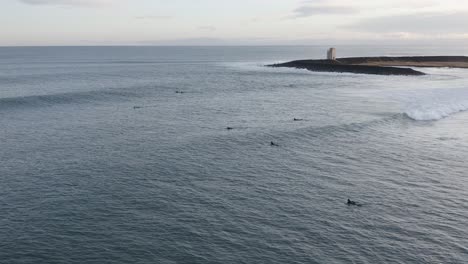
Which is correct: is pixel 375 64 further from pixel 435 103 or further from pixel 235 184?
pixel 235 184

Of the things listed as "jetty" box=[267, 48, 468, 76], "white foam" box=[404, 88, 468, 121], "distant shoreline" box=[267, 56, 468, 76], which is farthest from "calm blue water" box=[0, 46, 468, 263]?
"jetty" box=[267, 48, 468, 76]

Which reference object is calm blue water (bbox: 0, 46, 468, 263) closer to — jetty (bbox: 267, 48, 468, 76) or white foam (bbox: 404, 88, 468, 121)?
white foam (bbox: 404, 88, 468, 121)

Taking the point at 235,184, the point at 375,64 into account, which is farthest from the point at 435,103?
the point at 375,64

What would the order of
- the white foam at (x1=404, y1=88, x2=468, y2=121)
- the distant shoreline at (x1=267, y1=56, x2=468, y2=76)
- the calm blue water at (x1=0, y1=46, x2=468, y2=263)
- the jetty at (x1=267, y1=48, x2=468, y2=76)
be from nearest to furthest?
the calm blue water at (x1=0, y1=46, x2=468, y2=263) < the white foam at (x1=404, y1=88, x2=468, y2=121) < the distant shoreline at (x1=267, y1=56, x2=468, y2=76) < the jetty at (x1=267, y1=48, x2=468, y2=76)

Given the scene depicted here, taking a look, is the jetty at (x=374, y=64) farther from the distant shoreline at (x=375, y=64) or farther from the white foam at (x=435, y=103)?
the white foam at (x=435, y=103)

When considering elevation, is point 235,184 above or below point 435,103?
below

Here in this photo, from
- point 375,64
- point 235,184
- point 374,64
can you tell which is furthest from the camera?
point 374,64

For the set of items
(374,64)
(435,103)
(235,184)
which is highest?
(374,64)
